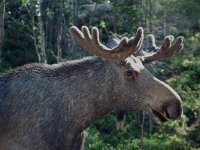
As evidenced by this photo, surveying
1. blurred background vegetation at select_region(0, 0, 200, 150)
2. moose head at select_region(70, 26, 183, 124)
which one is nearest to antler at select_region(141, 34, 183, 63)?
moose head at select_region(70, 26, 183, 124)

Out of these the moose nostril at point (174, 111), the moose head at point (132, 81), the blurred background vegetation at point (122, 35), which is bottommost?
the blurred background vegetation at point (122, 35)

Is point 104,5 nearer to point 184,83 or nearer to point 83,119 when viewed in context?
point 184,83

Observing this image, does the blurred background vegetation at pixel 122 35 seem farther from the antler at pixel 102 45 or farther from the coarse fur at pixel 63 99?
the antler at pixel 102 45

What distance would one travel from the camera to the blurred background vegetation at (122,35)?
17.5m

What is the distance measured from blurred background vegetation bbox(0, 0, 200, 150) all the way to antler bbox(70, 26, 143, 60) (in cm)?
894

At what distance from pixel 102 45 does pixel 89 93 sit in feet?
1.78

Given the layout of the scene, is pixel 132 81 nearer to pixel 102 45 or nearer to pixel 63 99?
pixel 102 45

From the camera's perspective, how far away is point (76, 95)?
285 inches

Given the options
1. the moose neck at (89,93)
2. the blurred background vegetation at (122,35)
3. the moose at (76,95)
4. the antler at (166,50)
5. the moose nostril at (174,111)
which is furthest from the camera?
the blurred background vegetation at (122,35)

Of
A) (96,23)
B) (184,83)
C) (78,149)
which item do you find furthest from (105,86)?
(96,23)

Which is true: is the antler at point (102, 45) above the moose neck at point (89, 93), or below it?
above

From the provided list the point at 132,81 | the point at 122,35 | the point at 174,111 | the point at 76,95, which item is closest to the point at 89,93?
the point at 76,95

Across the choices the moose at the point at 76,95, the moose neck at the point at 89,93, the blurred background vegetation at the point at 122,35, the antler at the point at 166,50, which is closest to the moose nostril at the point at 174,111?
the moose at the point at 76,95

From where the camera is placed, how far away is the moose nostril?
6.93 m
